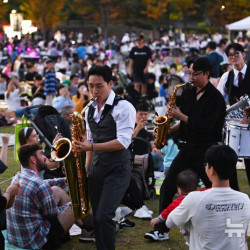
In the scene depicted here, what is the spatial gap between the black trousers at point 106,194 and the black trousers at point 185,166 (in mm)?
929

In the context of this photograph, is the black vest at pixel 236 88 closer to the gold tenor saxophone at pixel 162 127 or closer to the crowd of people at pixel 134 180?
the crowd of people at pixel 134 180

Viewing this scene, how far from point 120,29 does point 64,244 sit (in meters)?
62.4

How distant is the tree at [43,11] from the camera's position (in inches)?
2151

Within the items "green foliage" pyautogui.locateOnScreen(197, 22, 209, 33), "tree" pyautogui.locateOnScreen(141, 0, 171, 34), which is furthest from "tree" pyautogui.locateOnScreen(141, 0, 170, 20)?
"green foliage" pyautogui.locateOnScreen(197, 22, 209, 33)

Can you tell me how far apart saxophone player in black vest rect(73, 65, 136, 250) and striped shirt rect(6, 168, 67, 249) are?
2.87 feet

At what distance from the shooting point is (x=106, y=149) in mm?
5074

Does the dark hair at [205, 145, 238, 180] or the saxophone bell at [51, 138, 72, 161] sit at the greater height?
the dark hair at [205, 145, 238, 180]

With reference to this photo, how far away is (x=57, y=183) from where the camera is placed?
21.9 ft

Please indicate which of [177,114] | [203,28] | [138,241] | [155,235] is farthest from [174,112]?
[203,28]

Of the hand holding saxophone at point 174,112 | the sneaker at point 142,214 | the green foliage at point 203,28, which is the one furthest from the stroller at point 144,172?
the green foliage at point 203,28

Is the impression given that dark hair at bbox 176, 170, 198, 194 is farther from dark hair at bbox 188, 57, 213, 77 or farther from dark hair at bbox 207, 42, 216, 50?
dark hair at bbox 207, 42, 216, 50

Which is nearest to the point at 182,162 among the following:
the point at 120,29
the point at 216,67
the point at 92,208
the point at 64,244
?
the point at 92,208

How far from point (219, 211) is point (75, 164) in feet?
5.92

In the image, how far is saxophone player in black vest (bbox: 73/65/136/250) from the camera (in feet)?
16.6
